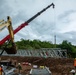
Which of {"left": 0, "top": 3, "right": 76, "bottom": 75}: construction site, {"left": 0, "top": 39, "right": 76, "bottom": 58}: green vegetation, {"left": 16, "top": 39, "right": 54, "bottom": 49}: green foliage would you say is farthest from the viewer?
{"left": 16, "top": 39, "right": 54, "bottom": 49}: green foliage

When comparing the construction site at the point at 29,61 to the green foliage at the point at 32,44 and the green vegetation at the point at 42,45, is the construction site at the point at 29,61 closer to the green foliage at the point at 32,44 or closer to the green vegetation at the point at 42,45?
the green vegetation at the point at 42,45

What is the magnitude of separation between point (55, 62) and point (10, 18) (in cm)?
2196

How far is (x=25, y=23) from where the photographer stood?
23.0 m

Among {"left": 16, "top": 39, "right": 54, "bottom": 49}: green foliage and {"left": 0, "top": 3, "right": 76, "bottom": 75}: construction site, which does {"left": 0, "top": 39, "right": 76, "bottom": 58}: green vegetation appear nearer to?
{"left": 16, "top": 39, "right": 54, "bottom": 49}: green foliage

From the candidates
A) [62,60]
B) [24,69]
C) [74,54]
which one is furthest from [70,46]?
[24,69]

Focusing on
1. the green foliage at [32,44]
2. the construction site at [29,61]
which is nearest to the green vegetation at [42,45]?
the green foliage at [32,44]

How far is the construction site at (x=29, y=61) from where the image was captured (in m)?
18.2

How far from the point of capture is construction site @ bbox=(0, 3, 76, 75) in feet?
59.9

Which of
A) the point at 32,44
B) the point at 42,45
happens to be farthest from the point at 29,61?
the point at 42,45

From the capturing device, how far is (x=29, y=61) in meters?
40.9

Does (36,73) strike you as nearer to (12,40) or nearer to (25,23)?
(25,23)

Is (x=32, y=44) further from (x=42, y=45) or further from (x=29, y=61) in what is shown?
(x=29, y=61)

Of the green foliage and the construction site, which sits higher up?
the green foliage

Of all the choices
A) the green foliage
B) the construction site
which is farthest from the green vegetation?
the construction site
